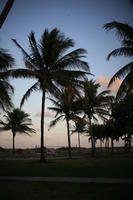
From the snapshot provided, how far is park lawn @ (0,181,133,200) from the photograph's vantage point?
653cm

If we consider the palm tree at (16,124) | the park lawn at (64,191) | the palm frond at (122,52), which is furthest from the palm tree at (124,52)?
the palm tree at (16,124)

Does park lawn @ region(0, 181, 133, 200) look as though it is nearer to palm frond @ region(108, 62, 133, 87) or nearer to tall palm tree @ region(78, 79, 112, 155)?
palm frond @ region(108, 62, 133, 87)

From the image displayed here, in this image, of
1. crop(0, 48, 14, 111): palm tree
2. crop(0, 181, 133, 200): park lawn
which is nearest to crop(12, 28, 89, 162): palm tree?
crop(0, 48, 14, 111): palm tree

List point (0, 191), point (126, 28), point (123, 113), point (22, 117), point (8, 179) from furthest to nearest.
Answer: point (22, 117)
point (123, 113)
point (126, 28)
point (8, 179)
point (0, 191)

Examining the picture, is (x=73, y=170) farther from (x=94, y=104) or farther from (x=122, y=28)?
(x=94, y=104)

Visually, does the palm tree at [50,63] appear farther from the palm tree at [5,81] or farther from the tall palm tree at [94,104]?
the tall palm tree at [94,104]

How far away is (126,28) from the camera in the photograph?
14172mm

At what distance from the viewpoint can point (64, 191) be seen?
7.29 meters

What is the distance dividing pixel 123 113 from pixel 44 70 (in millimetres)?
16581

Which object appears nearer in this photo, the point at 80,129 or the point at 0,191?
the point at 0,191

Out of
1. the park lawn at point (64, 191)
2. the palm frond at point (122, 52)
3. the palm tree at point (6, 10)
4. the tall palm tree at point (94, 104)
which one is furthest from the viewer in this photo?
the tall palm tree at point (94, 104)

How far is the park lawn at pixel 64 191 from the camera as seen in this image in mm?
6531

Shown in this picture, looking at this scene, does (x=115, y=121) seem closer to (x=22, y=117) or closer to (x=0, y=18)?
(x=22, y=117)

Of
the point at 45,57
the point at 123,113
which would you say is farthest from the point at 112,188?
the point at 123,113
